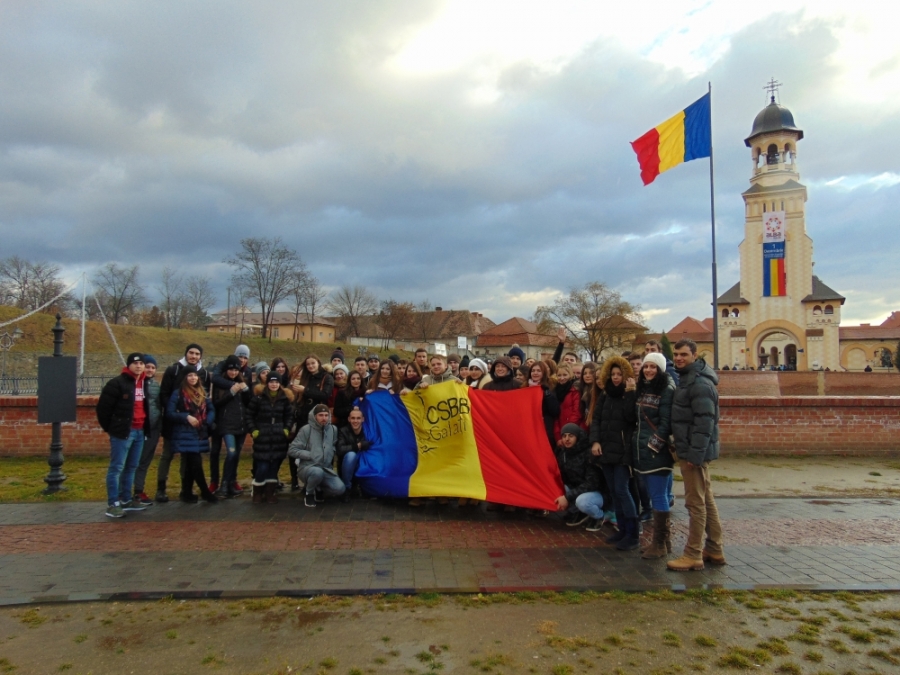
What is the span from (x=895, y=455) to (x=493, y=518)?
978 cm

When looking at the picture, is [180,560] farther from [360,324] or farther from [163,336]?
[360,324]

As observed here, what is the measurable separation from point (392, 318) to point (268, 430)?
Answer: 255ft

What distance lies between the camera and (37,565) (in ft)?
18.6

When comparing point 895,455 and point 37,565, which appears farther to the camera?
point 895,455

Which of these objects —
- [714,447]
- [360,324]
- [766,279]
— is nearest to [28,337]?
[714,447]

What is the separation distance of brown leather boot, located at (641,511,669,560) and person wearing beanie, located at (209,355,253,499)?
5.59 m

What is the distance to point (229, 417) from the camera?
28.0 feet

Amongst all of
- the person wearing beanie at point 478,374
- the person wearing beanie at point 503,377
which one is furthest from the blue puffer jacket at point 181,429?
the person wearing beanie at point 503,377

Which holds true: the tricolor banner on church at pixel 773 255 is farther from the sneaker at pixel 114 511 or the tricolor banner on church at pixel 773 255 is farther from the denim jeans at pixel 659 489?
the sneaker at pixel 114 511

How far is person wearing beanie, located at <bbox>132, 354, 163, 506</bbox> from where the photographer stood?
316 inches

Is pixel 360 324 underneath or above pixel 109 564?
above

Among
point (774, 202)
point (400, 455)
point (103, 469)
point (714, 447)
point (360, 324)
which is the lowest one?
point (103, 469)

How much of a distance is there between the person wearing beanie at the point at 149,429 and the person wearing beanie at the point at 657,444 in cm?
620

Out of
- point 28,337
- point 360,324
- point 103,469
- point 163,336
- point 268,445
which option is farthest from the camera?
point 360,324
